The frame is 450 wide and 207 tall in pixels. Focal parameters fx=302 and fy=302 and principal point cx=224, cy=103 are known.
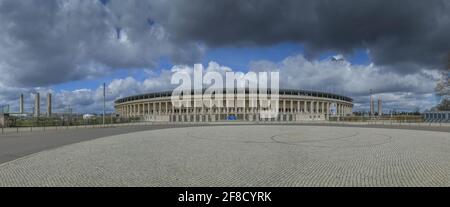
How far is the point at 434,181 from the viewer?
7352 millimetres

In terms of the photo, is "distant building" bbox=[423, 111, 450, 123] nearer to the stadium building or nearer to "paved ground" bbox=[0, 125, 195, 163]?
the stadium building

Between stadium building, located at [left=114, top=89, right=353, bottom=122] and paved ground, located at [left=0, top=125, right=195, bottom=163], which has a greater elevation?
stadium building, located at [left=114, top=89, right=353, bottom=122]

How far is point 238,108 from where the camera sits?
331 feet

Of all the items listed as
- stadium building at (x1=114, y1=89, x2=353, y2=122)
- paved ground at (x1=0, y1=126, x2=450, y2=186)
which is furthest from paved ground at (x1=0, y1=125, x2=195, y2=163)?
stadium building at (x1=114, y1=89, x2=353, y2=122)

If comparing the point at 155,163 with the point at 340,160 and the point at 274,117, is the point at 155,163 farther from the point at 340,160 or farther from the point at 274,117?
the point at 274,117

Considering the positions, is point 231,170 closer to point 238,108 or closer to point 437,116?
point 437,116

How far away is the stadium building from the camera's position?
98.2 m

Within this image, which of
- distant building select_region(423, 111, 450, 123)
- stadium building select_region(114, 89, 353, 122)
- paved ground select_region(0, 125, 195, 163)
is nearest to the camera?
paved ground select_region(0, 125, 195, 163)

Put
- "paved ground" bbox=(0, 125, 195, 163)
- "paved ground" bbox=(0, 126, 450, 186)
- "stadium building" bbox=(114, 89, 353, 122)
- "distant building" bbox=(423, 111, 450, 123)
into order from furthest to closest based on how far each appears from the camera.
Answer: "stadium building" bbox=(114, 89, 353, 122) → "distant building" bbox=(423, 111, 450, 123) → "paved ground" bbox=(0, 125, 195, 163) → "paved ground" bbox=(0, 126, 450, 186)

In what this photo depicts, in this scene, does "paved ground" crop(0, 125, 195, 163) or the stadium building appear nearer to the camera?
"paved ground" crop(0, 125, 195, 163)
